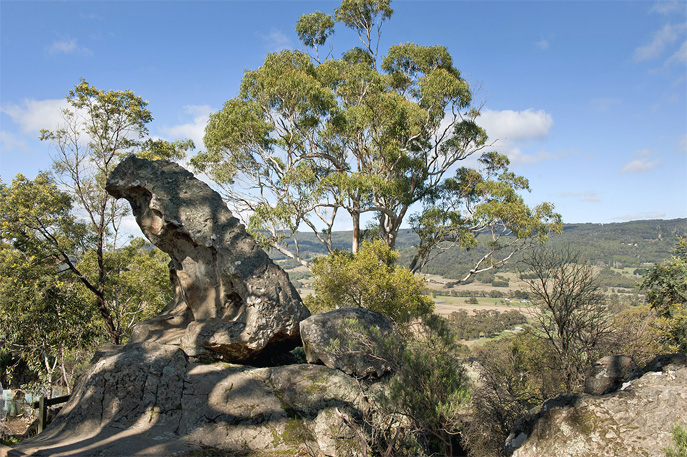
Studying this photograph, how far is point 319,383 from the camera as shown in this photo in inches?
319

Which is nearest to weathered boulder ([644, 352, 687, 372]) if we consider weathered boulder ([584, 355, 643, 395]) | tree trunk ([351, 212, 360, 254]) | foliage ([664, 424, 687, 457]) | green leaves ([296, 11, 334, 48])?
weathered boulder ([584, 355, 643, 395])

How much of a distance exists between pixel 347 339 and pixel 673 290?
11.6m

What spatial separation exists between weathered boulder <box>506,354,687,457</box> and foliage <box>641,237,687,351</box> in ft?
30.2

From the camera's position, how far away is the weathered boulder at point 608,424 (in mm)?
4762

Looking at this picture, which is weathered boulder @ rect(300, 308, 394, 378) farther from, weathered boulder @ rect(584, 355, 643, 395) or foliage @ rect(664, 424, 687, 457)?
foliage @ rect(664, 424, 687, 457)

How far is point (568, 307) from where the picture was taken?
1045cm

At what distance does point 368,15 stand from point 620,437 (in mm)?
24511

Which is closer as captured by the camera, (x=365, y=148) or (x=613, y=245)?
(x=365, y=148)

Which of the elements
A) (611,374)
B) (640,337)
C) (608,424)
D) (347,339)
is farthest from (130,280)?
(640,337)

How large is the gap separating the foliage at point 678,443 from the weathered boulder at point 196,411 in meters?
4.11

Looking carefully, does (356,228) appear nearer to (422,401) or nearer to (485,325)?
(422,401)

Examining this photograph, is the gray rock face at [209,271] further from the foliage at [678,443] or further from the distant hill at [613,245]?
the distant hill at [613,245]

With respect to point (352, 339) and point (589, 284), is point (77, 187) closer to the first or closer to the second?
point (352, 339)

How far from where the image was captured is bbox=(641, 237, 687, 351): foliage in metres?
12.7
